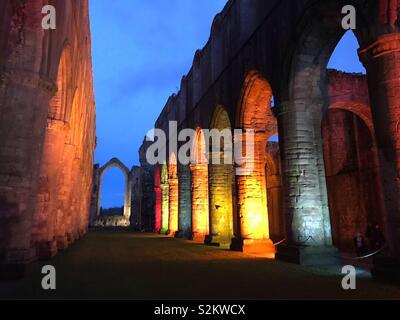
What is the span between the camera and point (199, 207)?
49.0ft

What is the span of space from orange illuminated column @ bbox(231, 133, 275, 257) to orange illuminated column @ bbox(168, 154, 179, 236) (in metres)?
9.58

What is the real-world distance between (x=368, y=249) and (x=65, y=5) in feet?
36.5

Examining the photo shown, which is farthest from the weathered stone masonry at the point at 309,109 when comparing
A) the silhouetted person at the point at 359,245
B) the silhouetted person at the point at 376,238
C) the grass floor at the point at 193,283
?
the silhouetted person at the point at 376,238

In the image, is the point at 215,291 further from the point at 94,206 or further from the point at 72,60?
the point at 94,206

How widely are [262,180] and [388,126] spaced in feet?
17.6

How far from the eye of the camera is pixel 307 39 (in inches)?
294

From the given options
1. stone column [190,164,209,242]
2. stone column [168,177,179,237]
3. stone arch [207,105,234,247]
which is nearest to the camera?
stone arch [207,105,234,247]

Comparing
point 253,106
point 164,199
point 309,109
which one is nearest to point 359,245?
point 309,109

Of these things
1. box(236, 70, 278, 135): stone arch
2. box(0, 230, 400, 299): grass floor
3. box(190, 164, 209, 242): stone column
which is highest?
box(236, 70, 278, 135): stone arch

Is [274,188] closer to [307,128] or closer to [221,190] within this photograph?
[221,190]

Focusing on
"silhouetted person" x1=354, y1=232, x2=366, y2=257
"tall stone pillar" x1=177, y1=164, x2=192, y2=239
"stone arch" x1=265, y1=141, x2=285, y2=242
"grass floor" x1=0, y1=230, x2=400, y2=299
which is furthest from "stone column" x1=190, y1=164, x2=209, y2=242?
"grass floor" x1=0, y1=230, x2=400, y2=299

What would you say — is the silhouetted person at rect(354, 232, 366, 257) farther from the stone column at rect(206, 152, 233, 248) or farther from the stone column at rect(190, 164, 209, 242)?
the stone column at rect(190, 164, 209, 242)

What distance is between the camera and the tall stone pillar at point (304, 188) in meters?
7.01

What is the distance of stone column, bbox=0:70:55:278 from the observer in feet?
17.1
